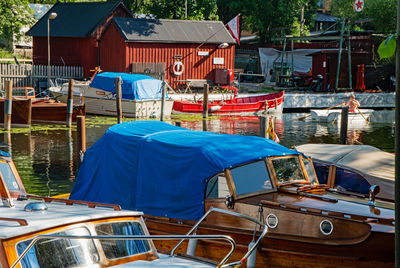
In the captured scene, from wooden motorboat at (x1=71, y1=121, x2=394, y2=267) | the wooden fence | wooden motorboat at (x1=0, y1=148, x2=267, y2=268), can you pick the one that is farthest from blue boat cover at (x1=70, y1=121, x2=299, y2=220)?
the wooden fence

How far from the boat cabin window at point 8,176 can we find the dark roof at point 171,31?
34.6m

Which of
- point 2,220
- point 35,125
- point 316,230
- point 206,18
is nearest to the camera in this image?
point 2,220

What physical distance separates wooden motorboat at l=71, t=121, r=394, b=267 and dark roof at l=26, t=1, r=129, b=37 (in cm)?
3630

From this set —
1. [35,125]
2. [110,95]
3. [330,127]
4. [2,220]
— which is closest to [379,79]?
[330,127]

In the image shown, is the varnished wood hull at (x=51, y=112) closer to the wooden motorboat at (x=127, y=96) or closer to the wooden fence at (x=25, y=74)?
the wooden motorboat at (x=127, y=96)

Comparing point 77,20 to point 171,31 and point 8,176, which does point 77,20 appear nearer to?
point 171,31

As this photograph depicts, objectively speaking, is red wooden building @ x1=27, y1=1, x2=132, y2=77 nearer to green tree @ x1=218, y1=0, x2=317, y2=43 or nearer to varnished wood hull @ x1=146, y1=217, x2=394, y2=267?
green tree @ x1=218, y1=0, x2=317, y2=43

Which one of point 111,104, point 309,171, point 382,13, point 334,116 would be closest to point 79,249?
point 309,171

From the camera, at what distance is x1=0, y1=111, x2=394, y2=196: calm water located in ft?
70.3

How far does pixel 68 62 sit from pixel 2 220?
4246 centimetres

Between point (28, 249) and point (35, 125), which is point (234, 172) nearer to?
point (28, 249)

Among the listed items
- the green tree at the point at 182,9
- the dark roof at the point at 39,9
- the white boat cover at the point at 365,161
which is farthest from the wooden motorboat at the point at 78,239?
the dark roof at the point at 39,9

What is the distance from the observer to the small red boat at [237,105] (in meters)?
40.1

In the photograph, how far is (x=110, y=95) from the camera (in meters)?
38.0
